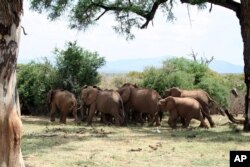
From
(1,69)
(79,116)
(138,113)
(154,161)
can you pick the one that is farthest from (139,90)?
(1,69)

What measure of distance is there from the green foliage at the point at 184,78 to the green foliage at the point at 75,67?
239 cm

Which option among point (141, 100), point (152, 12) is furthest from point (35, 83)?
point (152, 12)

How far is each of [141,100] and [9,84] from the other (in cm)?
1243

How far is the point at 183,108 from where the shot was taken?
640 inches

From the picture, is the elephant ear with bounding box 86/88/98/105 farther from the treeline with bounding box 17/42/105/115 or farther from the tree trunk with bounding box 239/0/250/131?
the tree trunk with bounding box 239/0/250/131

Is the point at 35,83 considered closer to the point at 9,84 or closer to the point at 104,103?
the point at 104,103

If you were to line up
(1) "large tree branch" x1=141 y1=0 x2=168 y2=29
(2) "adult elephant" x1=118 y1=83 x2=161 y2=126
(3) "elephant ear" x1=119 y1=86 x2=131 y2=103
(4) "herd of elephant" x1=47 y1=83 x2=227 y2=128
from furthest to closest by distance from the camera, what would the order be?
(3) "elephant ear" x1=119 y1=86 x2=131 y2=103, (2) "adult elephant" x1=118 y1=83 x2=161 y2=126, (1) "large tree branch" x1=141 y1=0 x2=168 y2=29, (4) "herd of elephant" x1=47 y1=83 x2=227 y2=128

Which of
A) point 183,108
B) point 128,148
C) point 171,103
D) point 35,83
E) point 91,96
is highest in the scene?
point 35,83

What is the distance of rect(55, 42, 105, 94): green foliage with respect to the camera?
71.7 ft

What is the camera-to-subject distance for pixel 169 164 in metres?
8.57

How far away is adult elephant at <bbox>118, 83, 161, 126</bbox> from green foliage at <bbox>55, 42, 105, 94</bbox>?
144 inches

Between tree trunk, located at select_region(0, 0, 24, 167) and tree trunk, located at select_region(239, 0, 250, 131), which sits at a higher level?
tree trunk, located at select_region(239, 0, 250, 131)

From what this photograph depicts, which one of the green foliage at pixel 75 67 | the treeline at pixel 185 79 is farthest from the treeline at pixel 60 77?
the treeline at pixel 185 79

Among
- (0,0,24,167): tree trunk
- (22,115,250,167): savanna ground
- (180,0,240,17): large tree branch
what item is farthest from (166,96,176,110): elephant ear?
(0,0,24,167): tree trunk
